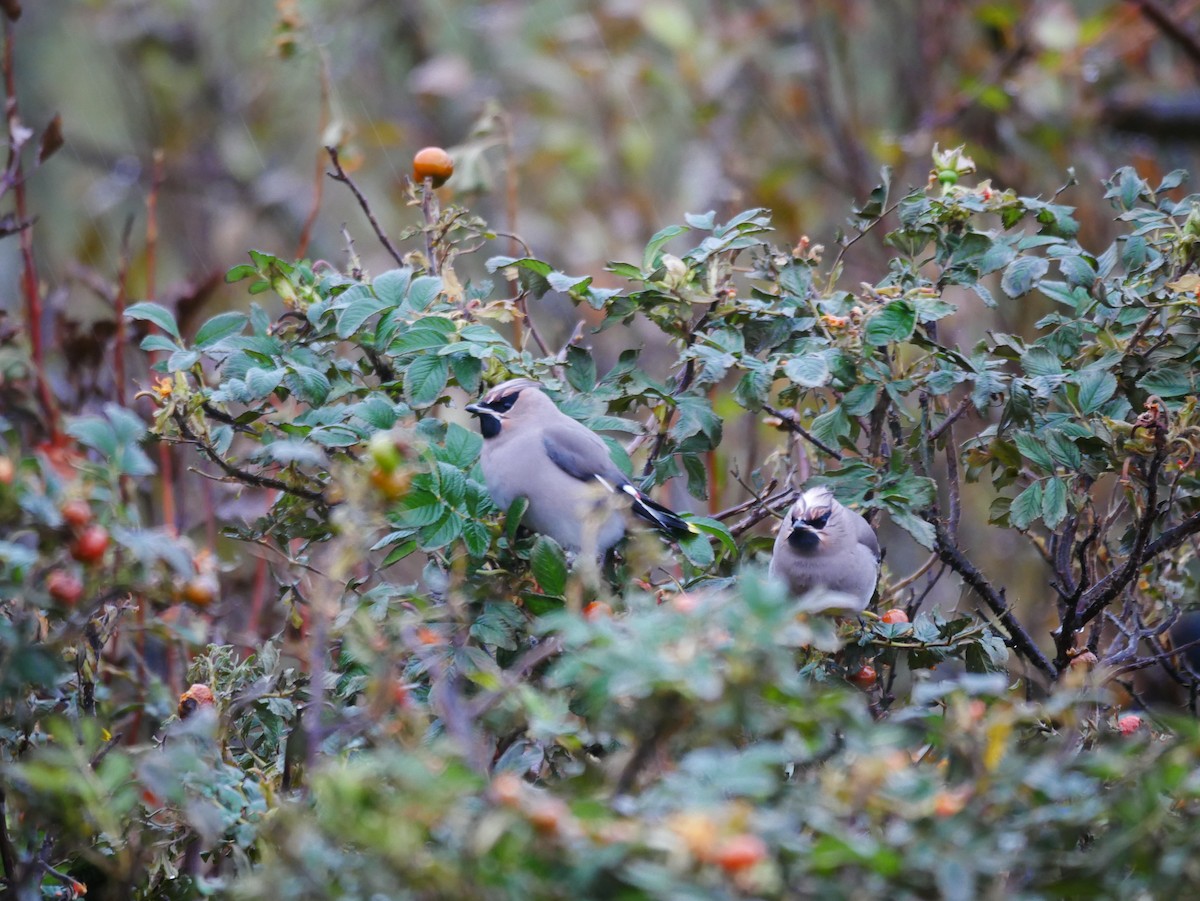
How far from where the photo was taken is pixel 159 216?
7.52 m

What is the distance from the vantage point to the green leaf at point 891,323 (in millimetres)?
2363

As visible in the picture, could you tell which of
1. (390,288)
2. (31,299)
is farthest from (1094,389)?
(31,299)

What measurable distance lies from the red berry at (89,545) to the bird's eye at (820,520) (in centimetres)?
165

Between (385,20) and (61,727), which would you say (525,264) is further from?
(385,20)

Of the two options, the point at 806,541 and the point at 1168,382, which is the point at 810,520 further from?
the point at 1168,382

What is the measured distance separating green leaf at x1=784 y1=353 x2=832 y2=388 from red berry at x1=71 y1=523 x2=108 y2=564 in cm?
118

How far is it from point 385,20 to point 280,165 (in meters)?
1.12

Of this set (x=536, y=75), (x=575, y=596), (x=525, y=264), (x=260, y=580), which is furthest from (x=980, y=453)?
(x=536, y=75)

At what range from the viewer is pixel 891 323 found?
2389 millimetres

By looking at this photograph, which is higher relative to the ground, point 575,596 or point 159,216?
point 575,596

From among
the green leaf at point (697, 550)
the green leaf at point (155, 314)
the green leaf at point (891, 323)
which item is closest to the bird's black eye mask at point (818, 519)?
the green leaf at point (697, 550)

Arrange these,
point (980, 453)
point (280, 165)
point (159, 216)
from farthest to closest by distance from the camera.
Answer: point (280, 165), point (159, 216), point (980, 453)

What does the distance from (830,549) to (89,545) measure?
5.71 ft

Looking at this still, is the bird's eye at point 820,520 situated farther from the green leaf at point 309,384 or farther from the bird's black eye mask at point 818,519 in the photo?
the green leaf at point 309,384
